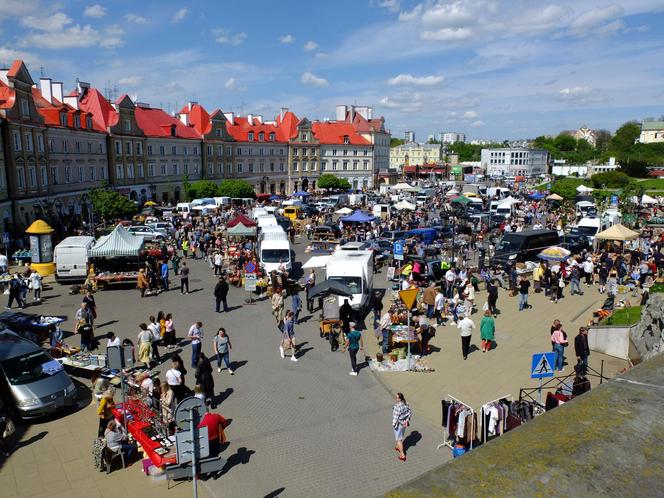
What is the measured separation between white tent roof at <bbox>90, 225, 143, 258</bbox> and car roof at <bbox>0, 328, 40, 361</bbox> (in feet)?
39.3

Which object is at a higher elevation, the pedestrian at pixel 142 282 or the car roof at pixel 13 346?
the car roof at pixel 13 346

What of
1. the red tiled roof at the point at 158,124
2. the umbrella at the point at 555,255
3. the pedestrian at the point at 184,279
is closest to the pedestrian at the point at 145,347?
→ the pedestrian at the point at 184,279

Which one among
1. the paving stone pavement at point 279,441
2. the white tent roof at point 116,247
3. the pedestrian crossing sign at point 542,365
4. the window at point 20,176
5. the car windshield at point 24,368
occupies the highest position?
the window at point 20,176

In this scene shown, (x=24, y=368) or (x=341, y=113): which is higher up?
(x=341, y=113)

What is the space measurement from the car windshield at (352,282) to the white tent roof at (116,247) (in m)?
11.4

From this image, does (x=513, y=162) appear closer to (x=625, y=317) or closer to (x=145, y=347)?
(x=625, y=317)

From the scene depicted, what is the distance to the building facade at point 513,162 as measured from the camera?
6014 inches

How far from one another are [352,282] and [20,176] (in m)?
30.4

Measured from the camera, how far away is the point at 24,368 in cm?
1277

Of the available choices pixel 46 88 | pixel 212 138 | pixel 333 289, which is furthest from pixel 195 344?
pixel 212 138

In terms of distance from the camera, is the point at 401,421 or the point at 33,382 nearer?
the point at 401,421

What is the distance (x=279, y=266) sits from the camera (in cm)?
2569

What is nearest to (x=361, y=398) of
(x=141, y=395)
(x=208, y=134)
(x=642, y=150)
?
(x=141, y=395)

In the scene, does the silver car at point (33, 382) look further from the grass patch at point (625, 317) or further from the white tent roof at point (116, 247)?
the grass patch at point (625, 317)
